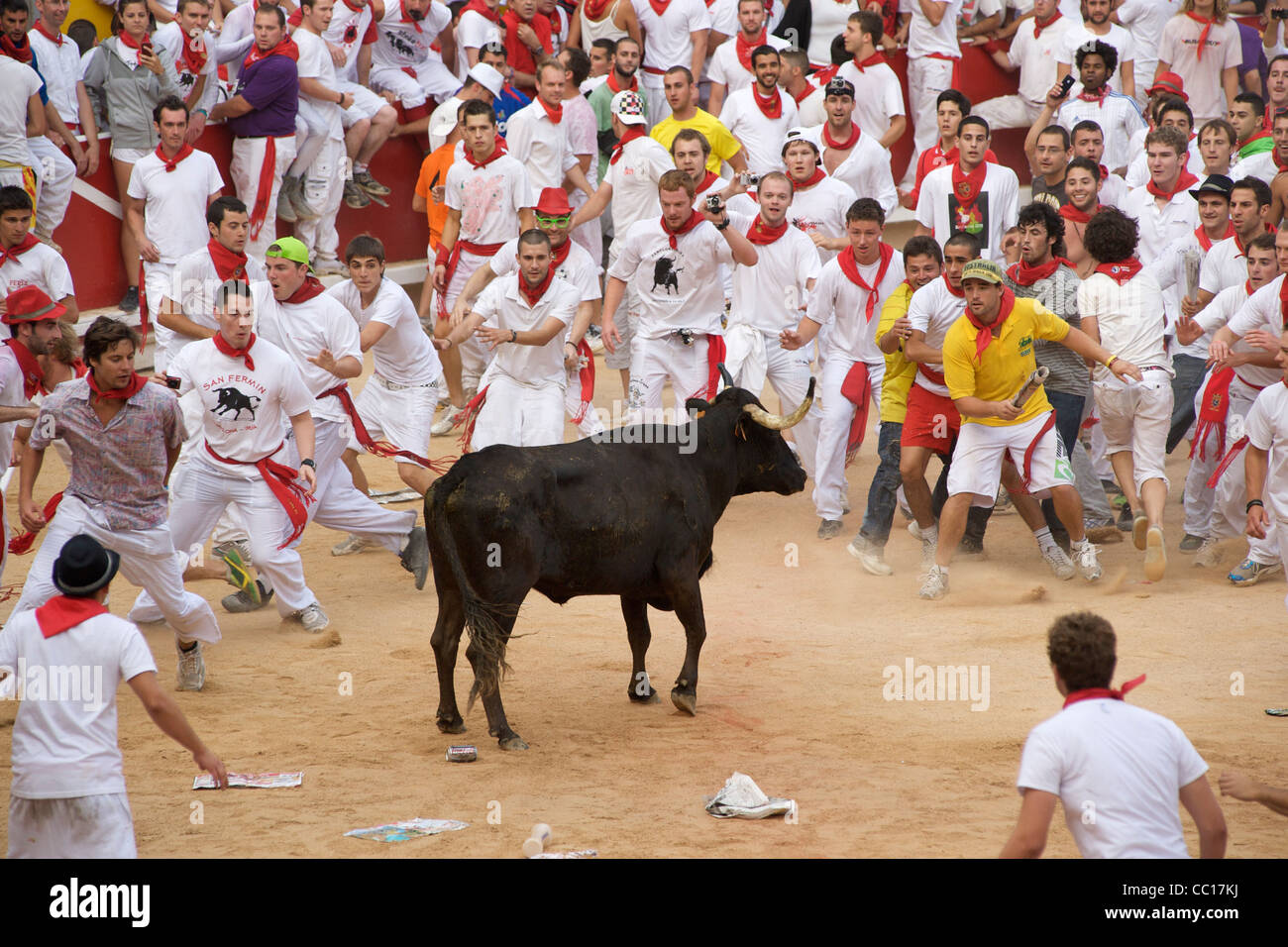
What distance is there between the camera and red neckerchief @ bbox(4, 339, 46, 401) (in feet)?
28.5

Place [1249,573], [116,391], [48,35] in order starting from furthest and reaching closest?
[48,35] < [1249,573] < [116,391]

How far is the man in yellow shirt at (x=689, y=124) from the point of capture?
13.7 m

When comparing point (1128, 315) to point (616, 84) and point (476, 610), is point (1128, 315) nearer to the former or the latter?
point (476, 610)

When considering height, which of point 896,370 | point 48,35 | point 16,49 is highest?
point 48,35

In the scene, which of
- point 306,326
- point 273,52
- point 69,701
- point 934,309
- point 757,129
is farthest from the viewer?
point 757,129

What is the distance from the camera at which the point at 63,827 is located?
522 cm

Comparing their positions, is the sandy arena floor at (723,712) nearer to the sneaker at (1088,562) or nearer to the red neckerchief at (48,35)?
the sneaker at (1088,562)

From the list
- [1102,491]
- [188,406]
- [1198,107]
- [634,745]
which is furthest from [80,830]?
[1198,107]

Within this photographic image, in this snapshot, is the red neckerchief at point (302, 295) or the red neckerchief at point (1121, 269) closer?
the red neckerchief at point (302, 295)

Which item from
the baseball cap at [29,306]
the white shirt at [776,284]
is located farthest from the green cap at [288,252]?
the white shirt at [776,284]

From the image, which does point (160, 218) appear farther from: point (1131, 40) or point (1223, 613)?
point (1131, 40)

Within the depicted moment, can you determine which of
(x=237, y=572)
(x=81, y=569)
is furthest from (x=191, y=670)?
(x=81, y=569)

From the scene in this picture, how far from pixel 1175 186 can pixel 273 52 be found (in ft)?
26.2

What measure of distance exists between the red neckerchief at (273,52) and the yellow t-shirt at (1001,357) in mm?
7372
